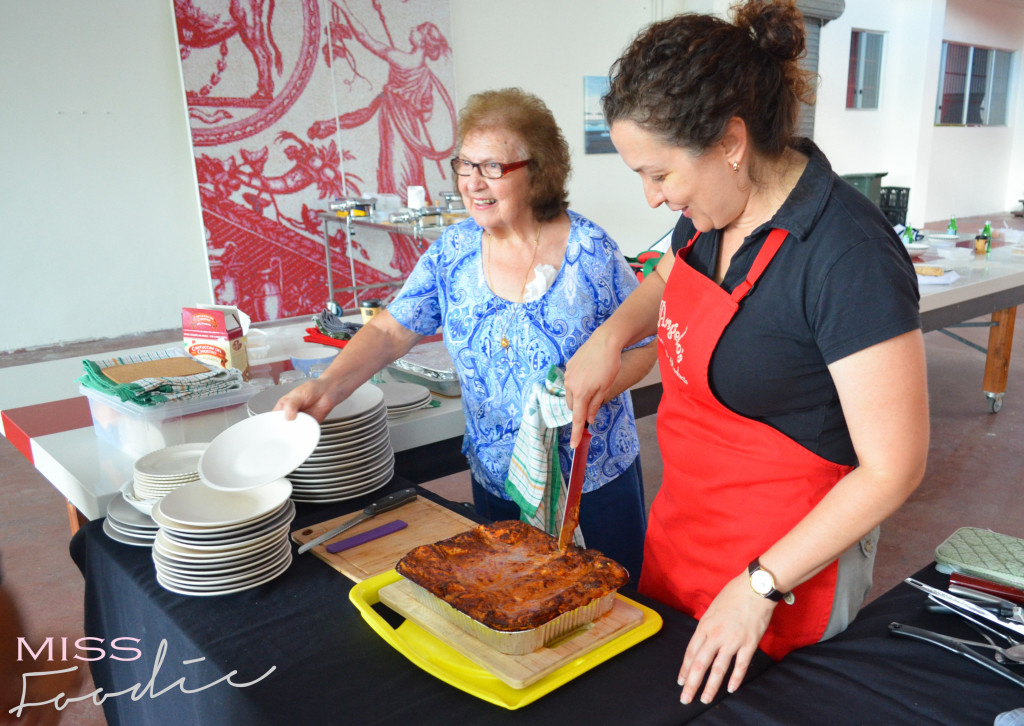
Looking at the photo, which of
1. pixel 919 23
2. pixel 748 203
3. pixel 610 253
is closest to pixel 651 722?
pixel 748 203

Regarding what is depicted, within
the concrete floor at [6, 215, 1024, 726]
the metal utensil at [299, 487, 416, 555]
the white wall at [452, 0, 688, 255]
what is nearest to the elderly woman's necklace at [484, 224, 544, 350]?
the metal utensil at [299, 487, 416, 555]

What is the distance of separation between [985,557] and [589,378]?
679mm

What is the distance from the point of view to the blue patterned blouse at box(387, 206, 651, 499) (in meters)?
1.69

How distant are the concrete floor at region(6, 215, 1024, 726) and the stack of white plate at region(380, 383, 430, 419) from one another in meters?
1.20

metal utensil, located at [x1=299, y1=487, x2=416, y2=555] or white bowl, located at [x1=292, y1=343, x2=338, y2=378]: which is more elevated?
white bowl, located at [x1=292, y1=343, x2=338, y2=378]

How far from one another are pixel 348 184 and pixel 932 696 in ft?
20.9

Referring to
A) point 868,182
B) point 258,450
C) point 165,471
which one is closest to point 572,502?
point 258,450

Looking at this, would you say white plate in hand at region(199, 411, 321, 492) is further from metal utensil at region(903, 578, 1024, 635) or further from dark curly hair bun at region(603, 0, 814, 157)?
metal utensil at region(903, 578, 1024, 635)

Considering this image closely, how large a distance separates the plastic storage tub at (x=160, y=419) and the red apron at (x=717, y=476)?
95 centimetres

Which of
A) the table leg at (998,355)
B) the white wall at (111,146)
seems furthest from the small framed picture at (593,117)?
the table leg at (998,355)

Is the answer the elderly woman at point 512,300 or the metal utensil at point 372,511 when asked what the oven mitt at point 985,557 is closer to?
the elderly woman at point 512,300

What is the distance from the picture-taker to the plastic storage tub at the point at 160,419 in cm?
167

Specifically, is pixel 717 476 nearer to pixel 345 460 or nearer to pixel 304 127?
pixel 345 460

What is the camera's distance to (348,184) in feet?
22.0
